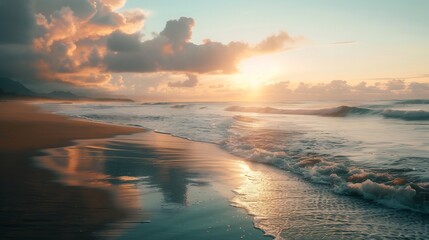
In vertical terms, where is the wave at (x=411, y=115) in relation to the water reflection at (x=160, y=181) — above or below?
above

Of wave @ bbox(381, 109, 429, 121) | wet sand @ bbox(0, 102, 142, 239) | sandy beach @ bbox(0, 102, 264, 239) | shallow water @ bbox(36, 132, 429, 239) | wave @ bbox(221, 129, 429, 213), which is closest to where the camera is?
wet sand @ bbox(0, 102, 142, 239)

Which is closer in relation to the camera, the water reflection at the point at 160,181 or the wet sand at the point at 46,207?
the wet sand at the point at 46,207

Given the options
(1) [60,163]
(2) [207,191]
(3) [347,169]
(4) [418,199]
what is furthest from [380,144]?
(1) [60,163]

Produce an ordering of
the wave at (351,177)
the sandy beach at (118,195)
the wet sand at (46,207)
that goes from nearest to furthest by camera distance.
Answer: the wet sand at (46,207)
the sandy beach at (118,195)
the wave at (351,177)

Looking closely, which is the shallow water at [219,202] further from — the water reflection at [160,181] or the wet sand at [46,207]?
the wet sand at [46,207]

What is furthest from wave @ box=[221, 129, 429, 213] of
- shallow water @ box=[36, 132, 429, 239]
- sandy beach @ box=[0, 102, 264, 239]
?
sandy beach @ box=[0, 102, 264, 239]

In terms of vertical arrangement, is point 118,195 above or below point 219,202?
above

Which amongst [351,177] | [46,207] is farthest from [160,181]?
[351,177]

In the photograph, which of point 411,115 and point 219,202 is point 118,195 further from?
point 411,115

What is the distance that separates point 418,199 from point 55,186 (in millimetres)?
7692

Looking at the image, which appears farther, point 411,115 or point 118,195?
point 411,115

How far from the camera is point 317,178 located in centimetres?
946

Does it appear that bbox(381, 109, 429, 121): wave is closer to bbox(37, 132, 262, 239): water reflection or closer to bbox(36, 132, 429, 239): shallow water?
bbox(37, 132, 262, 239): water reflection

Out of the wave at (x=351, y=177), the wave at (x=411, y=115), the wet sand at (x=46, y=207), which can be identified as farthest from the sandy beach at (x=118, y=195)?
the wave at (x=411, y=115)
